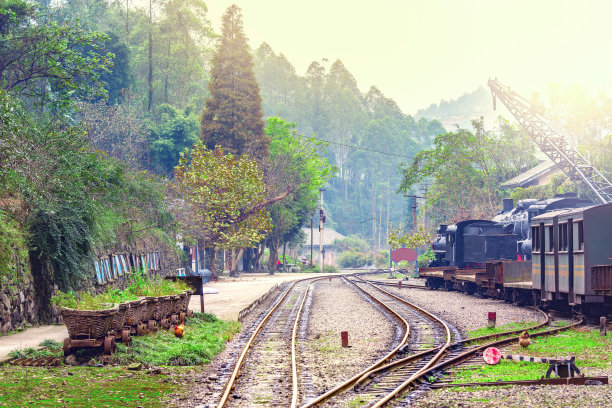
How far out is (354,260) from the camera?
354 feet

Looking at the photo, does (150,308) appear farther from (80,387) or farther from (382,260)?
(382,260)

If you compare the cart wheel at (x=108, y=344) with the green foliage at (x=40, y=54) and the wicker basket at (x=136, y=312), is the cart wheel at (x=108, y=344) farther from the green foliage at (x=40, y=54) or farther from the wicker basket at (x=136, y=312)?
the green foliage at (x=40, y=54)

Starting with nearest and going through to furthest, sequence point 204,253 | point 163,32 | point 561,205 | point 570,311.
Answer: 1. point 570,311
2. point 561,205
3. point 204,253
4. point 163,32

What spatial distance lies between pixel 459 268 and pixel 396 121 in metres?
116

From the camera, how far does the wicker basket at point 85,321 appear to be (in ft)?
44.2

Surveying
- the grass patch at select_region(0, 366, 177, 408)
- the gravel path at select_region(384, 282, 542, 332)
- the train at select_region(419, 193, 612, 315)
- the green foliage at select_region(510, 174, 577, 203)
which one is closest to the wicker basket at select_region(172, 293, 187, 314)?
the grass patch at select_region(0, 366, 177, 408)

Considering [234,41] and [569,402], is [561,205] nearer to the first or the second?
[569,402]

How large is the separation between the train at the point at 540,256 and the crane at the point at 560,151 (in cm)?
1280

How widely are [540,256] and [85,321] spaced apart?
1671 centimetres

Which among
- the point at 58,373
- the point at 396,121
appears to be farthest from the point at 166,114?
the point at 396,121

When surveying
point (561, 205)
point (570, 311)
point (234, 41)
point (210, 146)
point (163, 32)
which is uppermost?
point (163, 32)

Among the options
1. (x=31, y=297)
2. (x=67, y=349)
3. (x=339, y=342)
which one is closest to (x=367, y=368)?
(x=339, y=342)

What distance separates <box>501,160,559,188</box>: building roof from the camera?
68.2 meters

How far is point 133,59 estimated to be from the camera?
86.3 meters
